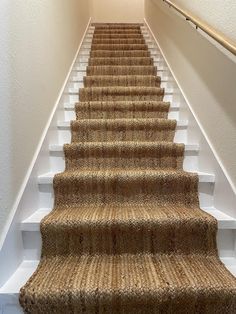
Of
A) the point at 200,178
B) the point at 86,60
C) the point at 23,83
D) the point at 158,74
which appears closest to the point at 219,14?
the point at 200,178

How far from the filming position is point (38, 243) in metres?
1.33

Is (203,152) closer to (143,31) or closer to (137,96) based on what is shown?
(137,96)

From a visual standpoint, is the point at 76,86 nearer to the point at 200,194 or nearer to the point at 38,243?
the point at 200,194

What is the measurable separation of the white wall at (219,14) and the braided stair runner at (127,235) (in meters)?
0.66

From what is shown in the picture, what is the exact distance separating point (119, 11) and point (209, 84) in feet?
14.1

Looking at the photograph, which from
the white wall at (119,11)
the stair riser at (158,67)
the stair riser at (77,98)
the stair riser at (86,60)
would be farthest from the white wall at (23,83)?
the white wall at (119,11)

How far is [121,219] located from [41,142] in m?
0.65

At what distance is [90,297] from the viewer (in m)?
1.06

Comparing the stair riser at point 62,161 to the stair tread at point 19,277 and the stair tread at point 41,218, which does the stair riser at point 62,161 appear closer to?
the stair tread at point 41,218

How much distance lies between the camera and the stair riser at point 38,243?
4.32ft

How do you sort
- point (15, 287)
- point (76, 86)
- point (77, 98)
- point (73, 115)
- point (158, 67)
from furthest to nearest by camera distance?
point (158, 67) → point (76, 86) → point (77, 98) → point (73, 115) → point (15, 287)

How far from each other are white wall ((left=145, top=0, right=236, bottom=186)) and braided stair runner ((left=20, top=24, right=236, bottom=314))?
8.8 inches

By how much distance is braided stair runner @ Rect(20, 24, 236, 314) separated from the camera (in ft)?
3.52

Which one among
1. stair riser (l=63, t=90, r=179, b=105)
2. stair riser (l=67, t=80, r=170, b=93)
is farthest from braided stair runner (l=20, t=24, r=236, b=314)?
stair riser (l=67, t=80, r=170, b=93)
